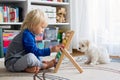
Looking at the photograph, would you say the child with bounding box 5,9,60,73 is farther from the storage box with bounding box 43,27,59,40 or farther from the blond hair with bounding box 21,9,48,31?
the storage box with bounding box 43,27,59,40

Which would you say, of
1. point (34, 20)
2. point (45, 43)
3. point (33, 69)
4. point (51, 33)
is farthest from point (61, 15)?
point (33, 69)

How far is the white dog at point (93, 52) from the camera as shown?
76.0 inches

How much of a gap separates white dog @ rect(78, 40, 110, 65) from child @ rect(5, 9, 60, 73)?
1.20 feet

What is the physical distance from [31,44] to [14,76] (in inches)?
9.9

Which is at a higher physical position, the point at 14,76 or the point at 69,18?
the point at 69,18

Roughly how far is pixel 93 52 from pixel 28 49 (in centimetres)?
56

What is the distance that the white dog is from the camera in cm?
193

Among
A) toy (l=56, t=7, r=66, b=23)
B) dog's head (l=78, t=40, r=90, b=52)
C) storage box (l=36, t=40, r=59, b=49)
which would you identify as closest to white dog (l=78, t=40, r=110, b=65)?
dog's head (l=78, t=40, r=90, b=52)

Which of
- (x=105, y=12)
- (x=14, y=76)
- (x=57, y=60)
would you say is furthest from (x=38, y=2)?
(x=14, y=76)

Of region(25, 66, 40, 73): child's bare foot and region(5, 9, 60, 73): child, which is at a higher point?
region(5, 9, 60, 73): child

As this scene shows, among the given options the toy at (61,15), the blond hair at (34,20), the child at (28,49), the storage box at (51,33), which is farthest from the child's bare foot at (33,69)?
the toy at (61,15)

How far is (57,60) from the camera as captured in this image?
174cm

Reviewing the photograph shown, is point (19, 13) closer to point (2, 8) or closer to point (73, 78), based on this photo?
point (2, 8)

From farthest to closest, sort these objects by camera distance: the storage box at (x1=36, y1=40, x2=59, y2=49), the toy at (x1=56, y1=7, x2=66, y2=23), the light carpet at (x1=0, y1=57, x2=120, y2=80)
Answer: the toy at (x1=56, y1=7, x2=66, y2=23) < the storage box at (x1=36, y1=40, x2=59, y2=49) < the light carpet at (x1=0, y1=57, x2=120, y2=80)
